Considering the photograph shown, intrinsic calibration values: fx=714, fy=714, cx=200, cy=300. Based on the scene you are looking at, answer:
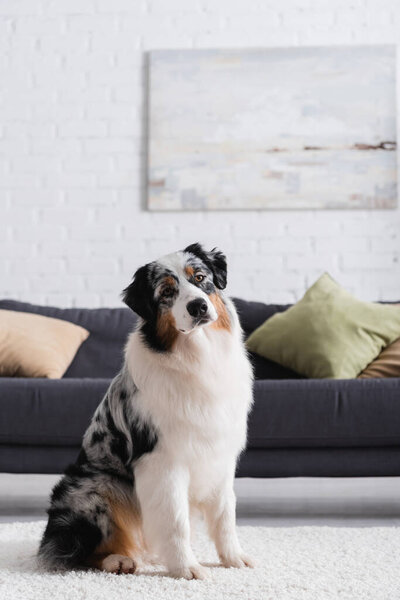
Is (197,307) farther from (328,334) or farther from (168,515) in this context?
(328,334)

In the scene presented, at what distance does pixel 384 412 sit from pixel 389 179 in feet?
6.51

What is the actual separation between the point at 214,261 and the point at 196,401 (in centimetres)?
40

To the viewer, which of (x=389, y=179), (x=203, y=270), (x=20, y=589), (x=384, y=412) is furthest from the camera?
(x=389, y=179)

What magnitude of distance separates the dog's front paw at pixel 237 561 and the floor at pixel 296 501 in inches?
30.9

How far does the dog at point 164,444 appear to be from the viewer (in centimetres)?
180

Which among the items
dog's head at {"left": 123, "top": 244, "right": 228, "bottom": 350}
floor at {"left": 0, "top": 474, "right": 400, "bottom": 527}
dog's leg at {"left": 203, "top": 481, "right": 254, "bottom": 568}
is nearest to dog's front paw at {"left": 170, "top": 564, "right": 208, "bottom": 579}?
dog's leg at {"left": 203, "top": 481, "right": 254, "bottom": 568}

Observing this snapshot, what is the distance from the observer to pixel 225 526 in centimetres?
192

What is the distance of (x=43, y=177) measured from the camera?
4.46 metres

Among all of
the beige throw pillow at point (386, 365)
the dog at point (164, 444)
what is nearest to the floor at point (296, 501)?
the beige throw pillow at point (386, 365)

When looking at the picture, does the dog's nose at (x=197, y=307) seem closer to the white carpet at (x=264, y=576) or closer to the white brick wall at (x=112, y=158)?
the white carpet at (x=264, y=576)

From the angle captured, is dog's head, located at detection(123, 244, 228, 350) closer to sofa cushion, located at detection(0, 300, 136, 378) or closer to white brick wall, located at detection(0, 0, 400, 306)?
sofa cushion, located at detection(0, 300, 136, 378)

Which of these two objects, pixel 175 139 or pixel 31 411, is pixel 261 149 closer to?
pixel 175 139

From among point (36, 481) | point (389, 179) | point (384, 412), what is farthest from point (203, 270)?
point (389, 179)

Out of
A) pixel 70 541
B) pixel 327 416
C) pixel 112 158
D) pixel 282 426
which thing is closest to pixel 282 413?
pixel 282 426
